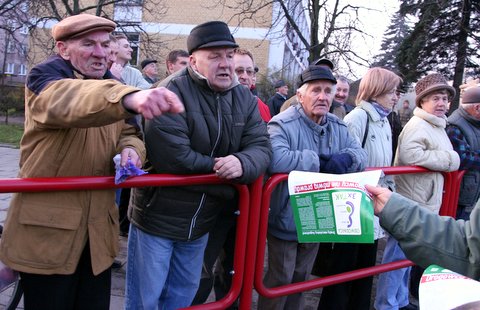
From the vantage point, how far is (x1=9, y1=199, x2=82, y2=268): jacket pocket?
187 centimetres

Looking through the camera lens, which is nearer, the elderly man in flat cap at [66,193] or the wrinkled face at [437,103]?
the elderly man in flat cap at [66,193]

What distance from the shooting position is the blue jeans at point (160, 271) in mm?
2387

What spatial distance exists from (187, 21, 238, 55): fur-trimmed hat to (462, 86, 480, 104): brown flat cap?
8.52 feet

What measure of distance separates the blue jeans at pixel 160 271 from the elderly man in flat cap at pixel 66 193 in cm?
26

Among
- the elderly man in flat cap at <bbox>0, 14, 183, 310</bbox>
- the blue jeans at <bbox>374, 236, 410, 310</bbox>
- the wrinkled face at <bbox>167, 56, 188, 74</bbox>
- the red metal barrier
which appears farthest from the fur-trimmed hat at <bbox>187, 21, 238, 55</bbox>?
the wrinkled face at <bbox>167, 56, 188, 74</bbox>

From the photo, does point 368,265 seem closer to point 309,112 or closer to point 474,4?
point 309,112

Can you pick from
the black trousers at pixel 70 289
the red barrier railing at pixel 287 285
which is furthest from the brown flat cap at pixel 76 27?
the red barrier railing at pixel 287 285

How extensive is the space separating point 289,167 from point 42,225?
1450 millimetres

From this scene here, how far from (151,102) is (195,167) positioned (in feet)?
2.48

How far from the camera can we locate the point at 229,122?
243 centimetres

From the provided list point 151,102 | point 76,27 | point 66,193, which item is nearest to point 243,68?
point 76,27

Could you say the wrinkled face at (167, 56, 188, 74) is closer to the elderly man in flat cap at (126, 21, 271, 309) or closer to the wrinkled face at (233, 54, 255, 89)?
the wrinkled face at (233, 54, 255, 89)

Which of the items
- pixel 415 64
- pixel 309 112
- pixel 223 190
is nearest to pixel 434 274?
pixel 223 190

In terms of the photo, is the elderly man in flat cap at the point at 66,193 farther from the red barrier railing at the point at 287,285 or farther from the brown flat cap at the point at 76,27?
the red barrier railing at the point at 287,285
